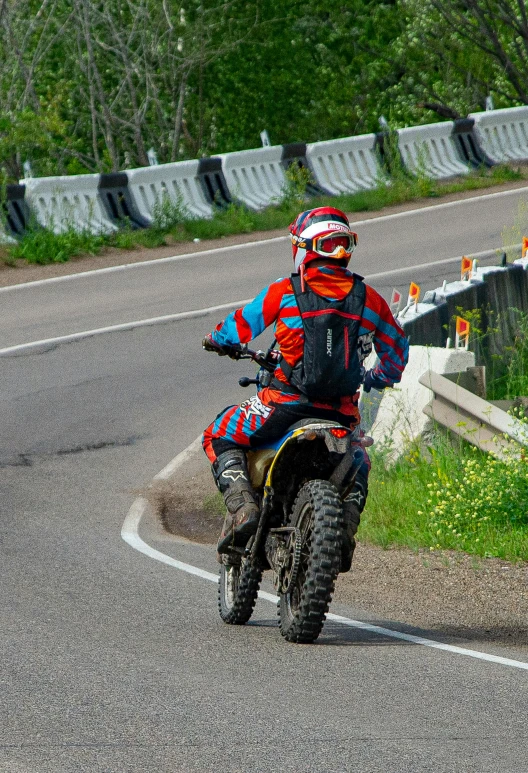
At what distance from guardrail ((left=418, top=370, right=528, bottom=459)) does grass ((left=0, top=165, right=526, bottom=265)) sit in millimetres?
10292

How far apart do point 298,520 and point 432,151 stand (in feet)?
63.5

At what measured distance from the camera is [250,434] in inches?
264

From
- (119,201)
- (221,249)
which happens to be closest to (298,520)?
(221,249)

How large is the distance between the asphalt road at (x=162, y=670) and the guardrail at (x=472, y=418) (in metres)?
2.05

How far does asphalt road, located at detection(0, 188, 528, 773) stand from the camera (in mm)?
4668

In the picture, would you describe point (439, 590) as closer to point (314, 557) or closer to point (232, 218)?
point (314, 557)

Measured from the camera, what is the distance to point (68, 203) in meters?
19.5

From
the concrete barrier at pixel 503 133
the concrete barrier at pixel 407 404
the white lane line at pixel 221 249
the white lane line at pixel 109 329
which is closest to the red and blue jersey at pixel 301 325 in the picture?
the concrete barrier at pixel 407 404

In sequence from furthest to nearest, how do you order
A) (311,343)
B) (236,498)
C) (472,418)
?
(472,418)
(236,498)
(311,343)

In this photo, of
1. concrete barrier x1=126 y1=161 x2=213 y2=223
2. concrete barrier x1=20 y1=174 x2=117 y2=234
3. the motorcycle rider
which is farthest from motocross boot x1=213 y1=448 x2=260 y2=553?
concrete barrier x1=126 y1=161 x2=213 y2=223

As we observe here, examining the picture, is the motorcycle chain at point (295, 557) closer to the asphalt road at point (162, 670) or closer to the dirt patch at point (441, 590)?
the asphalt road at point (162, 670)

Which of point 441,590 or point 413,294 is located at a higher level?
point 413,294

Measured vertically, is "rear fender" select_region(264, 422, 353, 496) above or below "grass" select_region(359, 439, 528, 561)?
above

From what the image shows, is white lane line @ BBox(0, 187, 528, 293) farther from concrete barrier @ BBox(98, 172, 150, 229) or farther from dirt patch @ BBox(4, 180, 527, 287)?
concrete barrier @ BBox(98, 172, 150, 229)
